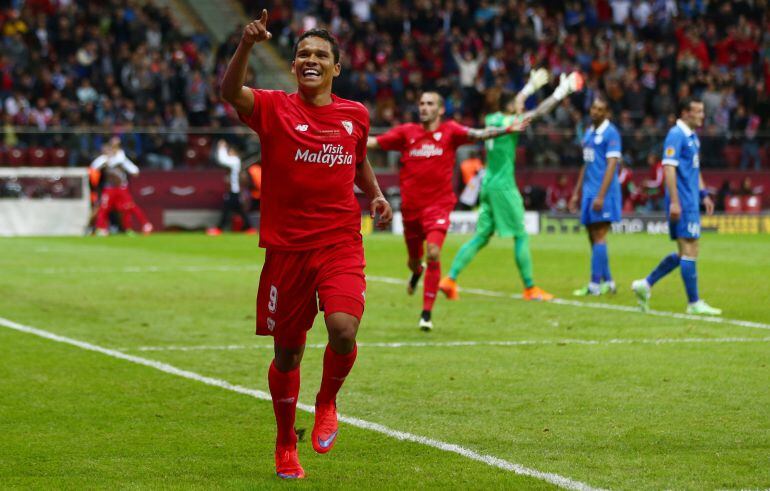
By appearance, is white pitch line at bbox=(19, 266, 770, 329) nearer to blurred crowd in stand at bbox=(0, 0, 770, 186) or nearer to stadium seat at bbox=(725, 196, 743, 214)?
blurred crowd in stand at bbox=(0, 0, 770, 186)

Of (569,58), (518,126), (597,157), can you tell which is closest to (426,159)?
(518,126)

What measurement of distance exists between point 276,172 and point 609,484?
217 centimetres

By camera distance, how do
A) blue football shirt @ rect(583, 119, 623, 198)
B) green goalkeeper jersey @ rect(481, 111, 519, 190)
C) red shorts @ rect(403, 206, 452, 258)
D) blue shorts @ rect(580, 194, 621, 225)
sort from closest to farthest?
red shorts @ rect(403, 206, 452, 258) < green goalkeeper jersey @ rect(481, 111, 519, 190) < blue shorts @ rect(580, 194, 621, 225) < blue football shirt @ rect(583, 119, 623, 198)

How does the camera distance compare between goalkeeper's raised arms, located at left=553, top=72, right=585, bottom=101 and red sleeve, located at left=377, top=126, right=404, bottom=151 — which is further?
goalkeeper's raised arms, located at left=553, top=72, right=585, bottom=101

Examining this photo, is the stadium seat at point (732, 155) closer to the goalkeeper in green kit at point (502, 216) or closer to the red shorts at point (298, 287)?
the goalkeeper in green kit at point (502, 216)

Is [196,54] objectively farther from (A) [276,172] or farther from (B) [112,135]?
(A) [276,172]

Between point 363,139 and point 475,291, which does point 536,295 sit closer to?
point 475,291

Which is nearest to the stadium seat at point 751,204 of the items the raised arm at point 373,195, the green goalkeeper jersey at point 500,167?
the green goalkeeper jersey at point 500,167

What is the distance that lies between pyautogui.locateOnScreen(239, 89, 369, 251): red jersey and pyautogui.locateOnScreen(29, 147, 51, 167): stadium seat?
25.7m

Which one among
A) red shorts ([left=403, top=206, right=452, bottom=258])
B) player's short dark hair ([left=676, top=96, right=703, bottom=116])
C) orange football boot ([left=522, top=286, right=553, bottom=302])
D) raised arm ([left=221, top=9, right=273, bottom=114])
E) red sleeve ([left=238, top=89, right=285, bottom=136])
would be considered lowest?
orange football boot ([left=522, top=286, right=553, bottom=302])

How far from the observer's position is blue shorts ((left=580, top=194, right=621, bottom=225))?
16922 millimetres

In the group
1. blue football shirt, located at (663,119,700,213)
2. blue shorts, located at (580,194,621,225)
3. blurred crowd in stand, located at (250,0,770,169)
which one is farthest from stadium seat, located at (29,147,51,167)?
blue football shirt, located at (663,119,700,213)

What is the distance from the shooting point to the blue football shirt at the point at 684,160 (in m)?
14.0

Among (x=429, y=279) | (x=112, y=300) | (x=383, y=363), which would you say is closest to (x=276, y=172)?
(x=383, y=363)
